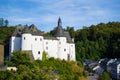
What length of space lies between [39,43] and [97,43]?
42010 millimetres

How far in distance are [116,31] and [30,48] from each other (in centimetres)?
4885

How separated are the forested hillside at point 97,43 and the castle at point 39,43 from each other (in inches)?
1041

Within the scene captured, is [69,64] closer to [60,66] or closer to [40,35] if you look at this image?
[60,66]

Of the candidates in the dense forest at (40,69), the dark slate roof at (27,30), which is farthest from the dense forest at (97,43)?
the dark slate roof at (27,30)

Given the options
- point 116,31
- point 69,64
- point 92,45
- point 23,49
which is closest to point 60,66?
point 69,64

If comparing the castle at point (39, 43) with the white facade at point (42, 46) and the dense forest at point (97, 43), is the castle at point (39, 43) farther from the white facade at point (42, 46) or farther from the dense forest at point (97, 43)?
the dense forest at point (97, 43)

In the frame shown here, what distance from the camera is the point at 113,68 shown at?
74.4 m

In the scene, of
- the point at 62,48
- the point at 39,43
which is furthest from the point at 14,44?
the point at 62,48

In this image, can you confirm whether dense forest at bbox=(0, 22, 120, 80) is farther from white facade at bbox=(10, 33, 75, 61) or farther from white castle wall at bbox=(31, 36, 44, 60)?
white facade at bbox=(10, 33, 75, 61)

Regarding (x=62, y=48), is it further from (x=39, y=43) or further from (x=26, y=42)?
(x=26, y=42)

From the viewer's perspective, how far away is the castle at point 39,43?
43188mm

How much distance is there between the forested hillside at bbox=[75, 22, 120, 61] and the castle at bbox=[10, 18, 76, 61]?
1041 inches

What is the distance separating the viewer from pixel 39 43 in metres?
44.7

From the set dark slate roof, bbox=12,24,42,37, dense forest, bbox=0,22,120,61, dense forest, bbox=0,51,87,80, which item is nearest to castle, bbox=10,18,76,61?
dark slate roof, bbox=12,24,42,37
